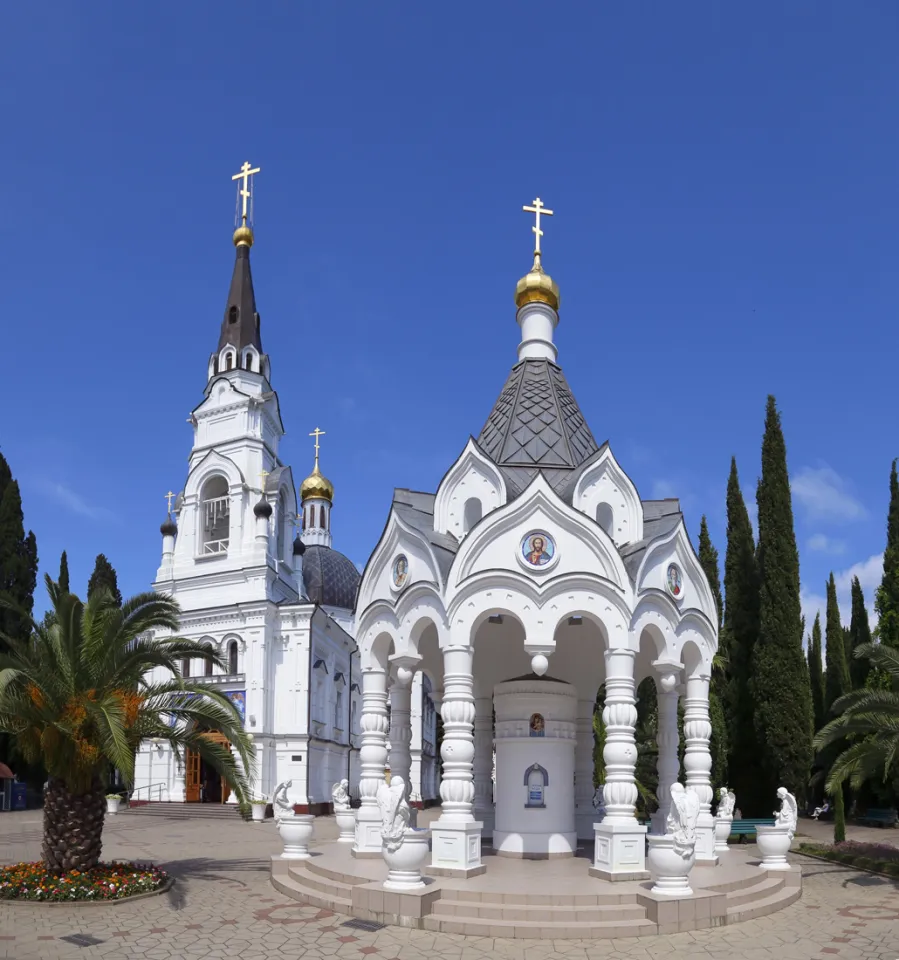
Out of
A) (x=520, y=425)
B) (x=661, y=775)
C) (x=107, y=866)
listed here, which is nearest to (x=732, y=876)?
(x=661, y=775)

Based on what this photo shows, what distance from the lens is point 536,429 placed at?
1675 cm

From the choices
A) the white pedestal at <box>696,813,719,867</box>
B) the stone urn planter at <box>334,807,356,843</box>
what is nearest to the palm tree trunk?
the stone urn planter at <box>334,807,356,843</box>

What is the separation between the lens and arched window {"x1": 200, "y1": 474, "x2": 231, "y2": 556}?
139 feet

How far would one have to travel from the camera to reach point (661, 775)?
15.7m

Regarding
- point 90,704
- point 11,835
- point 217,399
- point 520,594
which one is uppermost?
point 217,399

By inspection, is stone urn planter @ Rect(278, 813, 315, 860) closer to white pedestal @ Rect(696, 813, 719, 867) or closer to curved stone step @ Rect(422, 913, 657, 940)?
curved stone step @ Rect(422, 913, 657, 940)

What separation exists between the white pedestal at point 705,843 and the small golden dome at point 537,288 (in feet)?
31.5

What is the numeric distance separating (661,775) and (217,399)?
32078 mm

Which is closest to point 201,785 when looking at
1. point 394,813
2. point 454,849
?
point 454,849

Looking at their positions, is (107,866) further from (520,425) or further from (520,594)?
(520,425)

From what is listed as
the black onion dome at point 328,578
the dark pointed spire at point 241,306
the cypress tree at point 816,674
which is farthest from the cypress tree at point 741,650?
the black onion dome at point 328,578

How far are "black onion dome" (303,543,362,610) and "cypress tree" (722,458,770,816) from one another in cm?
2646

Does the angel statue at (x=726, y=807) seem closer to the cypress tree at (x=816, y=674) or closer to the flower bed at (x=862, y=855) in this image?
the flower bed at (x=862, y=855)

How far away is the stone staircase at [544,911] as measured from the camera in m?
10.9
